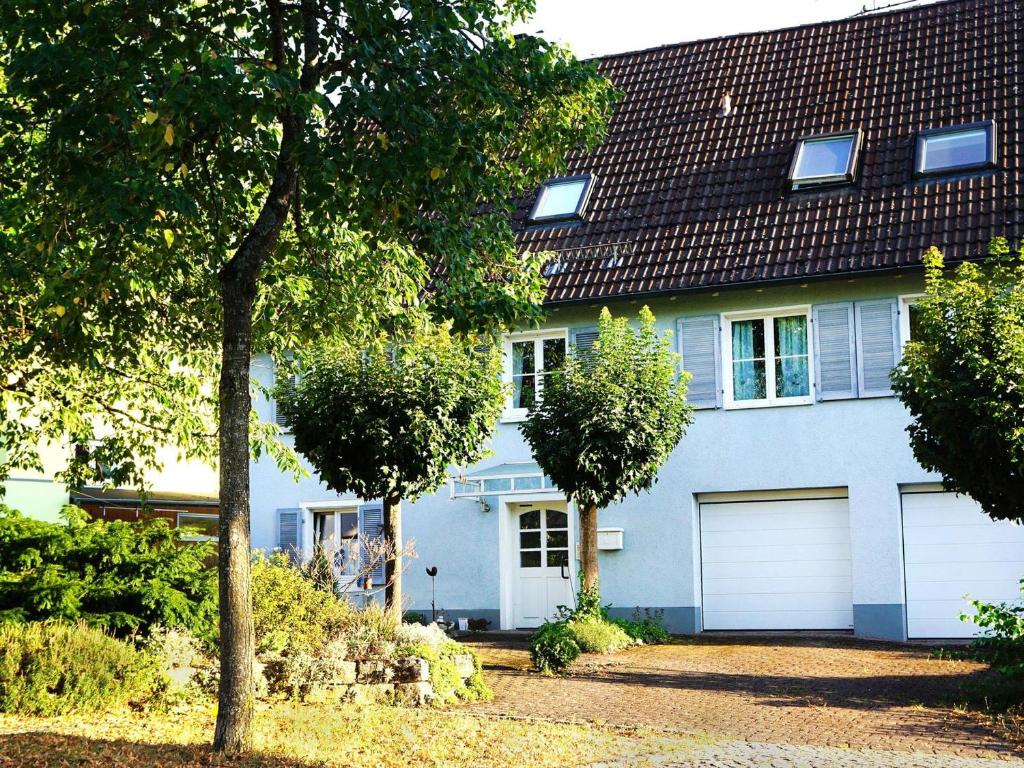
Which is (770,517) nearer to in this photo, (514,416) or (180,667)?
(514,416)

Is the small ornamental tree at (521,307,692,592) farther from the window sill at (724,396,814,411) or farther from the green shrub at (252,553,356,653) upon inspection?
the green shrub at (252,553,356,653)

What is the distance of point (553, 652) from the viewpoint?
14156 millimetres

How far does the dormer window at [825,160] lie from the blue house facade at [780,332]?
0.05 meters

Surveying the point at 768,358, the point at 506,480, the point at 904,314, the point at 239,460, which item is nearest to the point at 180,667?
the point at 239,460

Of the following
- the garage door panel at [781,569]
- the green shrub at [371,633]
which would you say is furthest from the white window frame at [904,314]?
the green shrub at [371,633]

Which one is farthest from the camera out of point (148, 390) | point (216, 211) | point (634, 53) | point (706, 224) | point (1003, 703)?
point (634, 53)

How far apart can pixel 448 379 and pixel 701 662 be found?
14.7 feet

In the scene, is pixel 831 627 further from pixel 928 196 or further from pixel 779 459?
pixel 928 196

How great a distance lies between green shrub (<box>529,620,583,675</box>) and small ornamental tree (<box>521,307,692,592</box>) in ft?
6.39

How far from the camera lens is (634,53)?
76.8ft

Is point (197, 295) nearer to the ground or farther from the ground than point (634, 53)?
nearer to the ground

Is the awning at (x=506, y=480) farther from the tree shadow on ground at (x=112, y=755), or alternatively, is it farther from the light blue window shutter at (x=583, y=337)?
the tree shadow on ground at (x=112, y=755)

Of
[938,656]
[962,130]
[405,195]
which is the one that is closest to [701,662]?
[938,656]

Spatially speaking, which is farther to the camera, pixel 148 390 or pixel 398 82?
pixel 148 390
